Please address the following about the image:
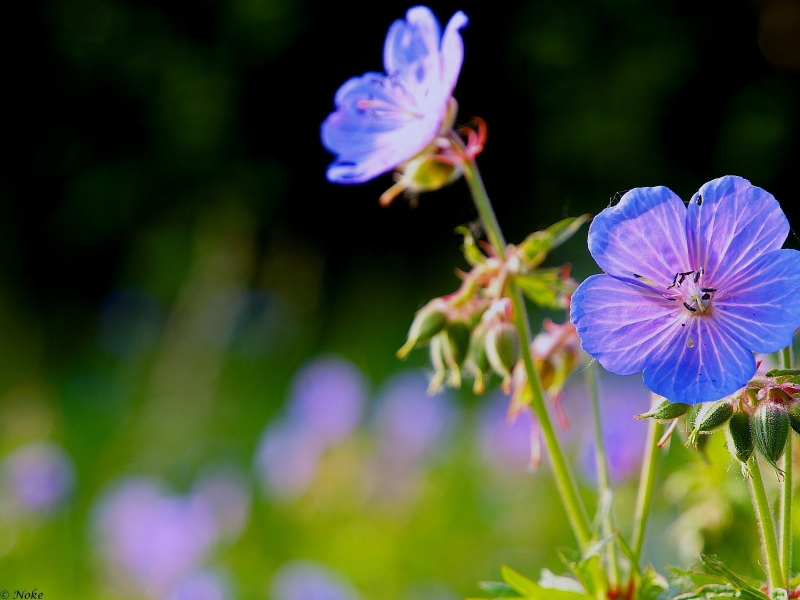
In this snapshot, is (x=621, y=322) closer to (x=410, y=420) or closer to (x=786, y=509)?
(x=786, y=509)

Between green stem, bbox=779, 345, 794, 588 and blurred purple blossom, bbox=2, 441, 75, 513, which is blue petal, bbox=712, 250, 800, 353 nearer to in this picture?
green stem, bbox=779, 345, 794, 588

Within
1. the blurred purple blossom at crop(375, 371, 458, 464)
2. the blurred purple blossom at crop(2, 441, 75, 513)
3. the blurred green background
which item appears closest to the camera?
the blurred purple blossom at crop(2, 441, 75, 513)

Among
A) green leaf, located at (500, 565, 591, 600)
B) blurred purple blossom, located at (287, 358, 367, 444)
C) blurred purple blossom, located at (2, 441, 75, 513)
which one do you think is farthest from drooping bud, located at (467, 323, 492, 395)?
blurred purple blossom, located at (2, 441, 75, 513)

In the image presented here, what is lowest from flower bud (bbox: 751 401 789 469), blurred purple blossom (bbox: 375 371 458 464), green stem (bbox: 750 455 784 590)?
green stem (bbox: 750 455 784 590)

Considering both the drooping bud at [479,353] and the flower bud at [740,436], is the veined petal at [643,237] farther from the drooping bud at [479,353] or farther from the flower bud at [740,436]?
the drooping bud at [479,353]

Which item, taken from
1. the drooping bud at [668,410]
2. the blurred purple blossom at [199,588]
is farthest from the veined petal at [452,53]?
the blurred purple blossom at [199,588]

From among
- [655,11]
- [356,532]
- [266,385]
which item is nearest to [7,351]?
[266,385]
